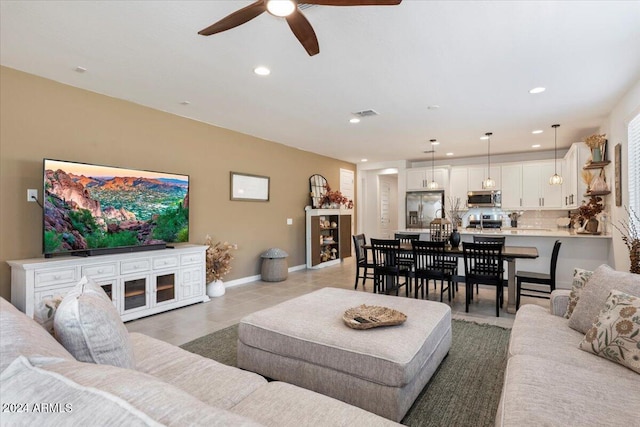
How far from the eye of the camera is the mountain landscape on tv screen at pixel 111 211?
135 inches

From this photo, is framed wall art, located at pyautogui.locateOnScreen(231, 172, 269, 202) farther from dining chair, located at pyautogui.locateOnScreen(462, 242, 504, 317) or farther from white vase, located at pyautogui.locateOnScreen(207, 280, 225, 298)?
dining chair, located at pyautogui.locateOnScreen(462, 242, 504, 317)

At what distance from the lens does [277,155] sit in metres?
6.73

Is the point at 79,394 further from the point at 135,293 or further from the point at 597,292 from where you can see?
the point at 135,293

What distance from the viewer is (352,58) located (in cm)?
308

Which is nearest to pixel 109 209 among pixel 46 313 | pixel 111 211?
pixel 111 211

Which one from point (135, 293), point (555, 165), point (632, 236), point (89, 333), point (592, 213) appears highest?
point (555, 165)

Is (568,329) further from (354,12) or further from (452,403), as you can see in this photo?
(354,12)

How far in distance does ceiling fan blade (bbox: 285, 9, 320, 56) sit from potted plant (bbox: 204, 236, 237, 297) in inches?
138

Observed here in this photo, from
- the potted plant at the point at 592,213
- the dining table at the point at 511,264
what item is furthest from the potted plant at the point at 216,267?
the potted plant at the point at 592,213

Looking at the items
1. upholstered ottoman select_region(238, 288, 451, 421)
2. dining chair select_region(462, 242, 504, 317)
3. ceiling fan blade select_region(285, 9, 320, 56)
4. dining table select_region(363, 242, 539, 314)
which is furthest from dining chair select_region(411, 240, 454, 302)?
ceiling fan blade select_region(285, 9, 320, 56)

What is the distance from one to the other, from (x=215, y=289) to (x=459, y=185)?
6.20 meters

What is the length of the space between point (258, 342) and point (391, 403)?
39.4 inches

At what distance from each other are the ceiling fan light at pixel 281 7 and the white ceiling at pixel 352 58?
1.70 ft

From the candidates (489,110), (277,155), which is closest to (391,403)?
(489,110)
